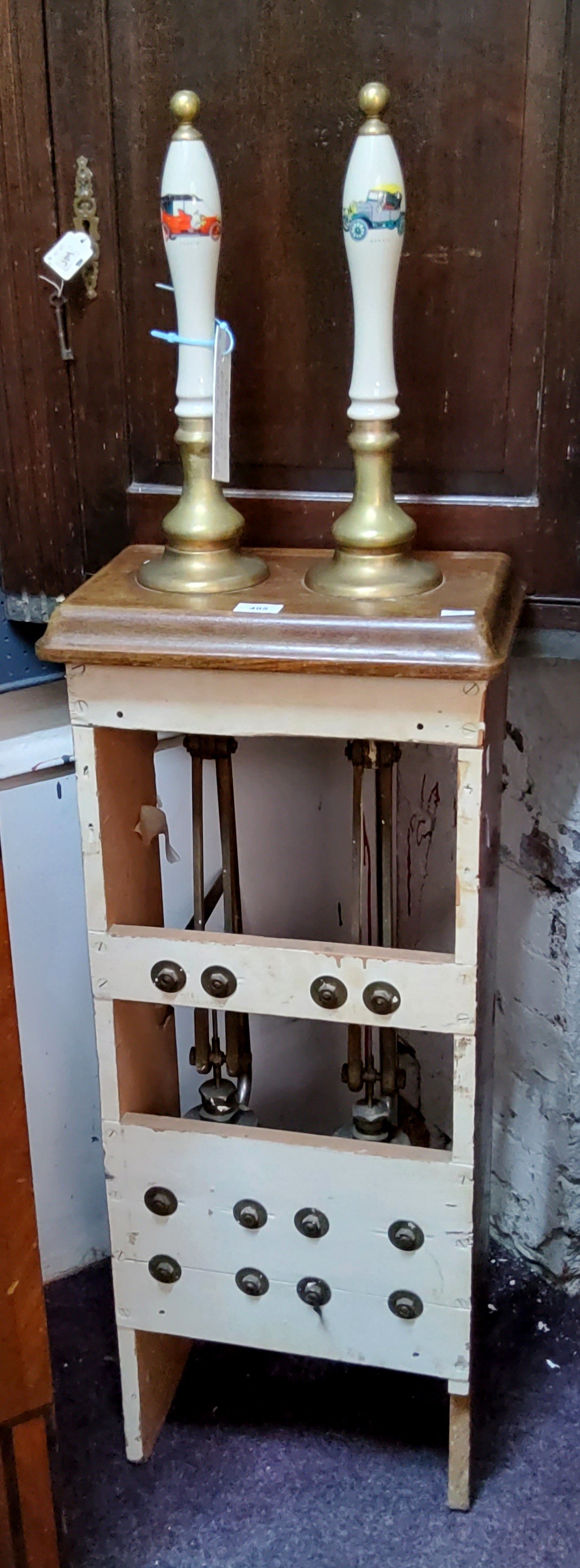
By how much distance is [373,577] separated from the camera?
105cm

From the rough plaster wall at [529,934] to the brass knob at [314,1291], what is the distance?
1.21ft

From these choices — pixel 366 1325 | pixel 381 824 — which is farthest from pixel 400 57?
pixel 366 1325

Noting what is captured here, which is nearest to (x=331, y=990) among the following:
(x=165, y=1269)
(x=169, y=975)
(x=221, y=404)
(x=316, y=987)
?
(x=316, y=987)

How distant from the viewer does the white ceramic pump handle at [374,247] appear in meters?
0.96

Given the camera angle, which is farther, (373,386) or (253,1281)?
(253,1281)

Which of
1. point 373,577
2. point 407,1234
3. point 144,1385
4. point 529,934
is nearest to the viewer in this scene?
point 373,577

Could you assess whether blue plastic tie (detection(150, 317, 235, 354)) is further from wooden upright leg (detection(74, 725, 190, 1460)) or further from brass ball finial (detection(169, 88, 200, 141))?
wooden upright leg (detection(74, 725, 190, 1460))

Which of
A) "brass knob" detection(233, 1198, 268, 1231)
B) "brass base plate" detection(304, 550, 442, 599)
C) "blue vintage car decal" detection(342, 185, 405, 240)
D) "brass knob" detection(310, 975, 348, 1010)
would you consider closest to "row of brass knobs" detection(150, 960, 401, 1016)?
"brass knob" detection(310, 975, 348, 1010)

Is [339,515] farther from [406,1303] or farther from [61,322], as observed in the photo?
[406,1303]

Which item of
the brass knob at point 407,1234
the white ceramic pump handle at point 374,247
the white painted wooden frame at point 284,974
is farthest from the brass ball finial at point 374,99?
the brass knob at point 407,1234

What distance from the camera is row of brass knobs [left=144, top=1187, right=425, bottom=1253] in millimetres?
1154

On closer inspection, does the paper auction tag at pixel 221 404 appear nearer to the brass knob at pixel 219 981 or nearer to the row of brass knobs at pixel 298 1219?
the brass knob at pixel 219 981

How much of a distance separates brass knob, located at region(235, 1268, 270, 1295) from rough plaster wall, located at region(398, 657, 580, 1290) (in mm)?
396

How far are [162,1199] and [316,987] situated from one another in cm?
27
